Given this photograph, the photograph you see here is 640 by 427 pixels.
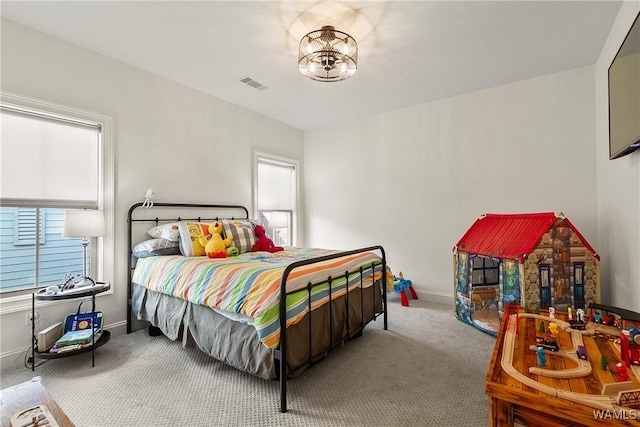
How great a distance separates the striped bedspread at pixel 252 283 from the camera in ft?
5.85

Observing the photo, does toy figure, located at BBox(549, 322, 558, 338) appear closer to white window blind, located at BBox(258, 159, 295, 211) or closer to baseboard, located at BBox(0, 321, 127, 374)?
baseboard, located at BBox(0, 321, 127, 374)

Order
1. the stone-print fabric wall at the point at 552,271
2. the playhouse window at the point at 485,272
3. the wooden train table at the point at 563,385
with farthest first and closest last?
1. the playhouse window at the point at 485,272
2. the stone-print fabric wall at the point at 552,271
3. the wooden train table at the point at 563,385

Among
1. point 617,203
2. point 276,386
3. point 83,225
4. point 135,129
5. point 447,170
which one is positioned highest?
point 135,129

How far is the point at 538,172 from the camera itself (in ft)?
10.9

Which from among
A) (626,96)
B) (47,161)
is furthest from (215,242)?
(626,96)

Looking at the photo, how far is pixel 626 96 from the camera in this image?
1.94 meters

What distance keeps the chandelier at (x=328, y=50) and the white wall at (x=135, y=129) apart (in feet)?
5.68

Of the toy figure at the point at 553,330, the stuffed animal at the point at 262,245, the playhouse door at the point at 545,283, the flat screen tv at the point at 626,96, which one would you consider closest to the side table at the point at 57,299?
the stuffed animal at the point at 262,245

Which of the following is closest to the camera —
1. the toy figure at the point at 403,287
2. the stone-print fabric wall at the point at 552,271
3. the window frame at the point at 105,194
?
the stone-print fabric wall at the point at 552,271

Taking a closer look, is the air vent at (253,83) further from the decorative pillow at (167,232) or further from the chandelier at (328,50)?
the decorative pillow at (167,232)

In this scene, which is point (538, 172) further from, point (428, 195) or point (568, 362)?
point (568, 362)

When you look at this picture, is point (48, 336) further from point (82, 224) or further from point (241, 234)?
point (241, 234)

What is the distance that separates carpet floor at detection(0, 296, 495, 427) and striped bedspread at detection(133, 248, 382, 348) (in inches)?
20.2

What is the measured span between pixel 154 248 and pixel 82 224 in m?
0.65
